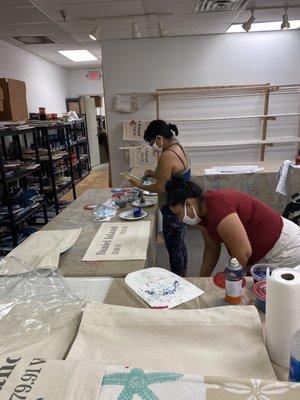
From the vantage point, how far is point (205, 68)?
4406 millimetres

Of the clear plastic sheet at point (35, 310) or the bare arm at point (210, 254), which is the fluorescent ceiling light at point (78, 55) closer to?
the bare arm at point (210, 254)

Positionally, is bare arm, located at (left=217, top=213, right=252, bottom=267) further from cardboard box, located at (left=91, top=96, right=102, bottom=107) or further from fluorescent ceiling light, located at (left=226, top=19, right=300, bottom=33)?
cardboard box, located at (left=91, top=96, right=102, bottom=107)

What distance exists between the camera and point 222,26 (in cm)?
396

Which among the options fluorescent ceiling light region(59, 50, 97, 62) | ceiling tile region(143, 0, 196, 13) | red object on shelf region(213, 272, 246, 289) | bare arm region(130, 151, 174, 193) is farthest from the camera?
fluorescent ceiling light region(59, 50, 97, 62)

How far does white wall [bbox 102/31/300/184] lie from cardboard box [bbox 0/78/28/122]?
3.96 ft

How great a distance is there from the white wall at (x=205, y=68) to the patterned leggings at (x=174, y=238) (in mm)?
2613

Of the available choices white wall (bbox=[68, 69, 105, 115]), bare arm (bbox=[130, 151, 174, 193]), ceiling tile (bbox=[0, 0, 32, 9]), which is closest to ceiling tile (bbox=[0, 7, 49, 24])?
ceiling tile (bbox=[0, 0, 32, 9])

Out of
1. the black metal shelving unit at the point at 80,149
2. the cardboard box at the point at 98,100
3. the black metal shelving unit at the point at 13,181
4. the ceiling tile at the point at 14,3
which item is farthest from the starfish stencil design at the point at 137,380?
the cardboard box at the point at 98,100

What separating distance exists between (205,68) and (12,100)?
8.47 feet

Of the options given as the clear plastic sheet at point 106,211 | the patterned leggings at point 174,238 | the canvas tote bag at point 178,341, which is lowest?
the patterned leggings at point 174,238

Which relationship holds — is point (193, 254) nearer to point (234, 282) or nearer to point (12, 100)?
point (234, 282)

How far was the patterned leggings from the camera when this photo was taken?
2312 mm

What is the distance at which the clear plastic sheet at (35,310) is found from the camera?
35.9 inches

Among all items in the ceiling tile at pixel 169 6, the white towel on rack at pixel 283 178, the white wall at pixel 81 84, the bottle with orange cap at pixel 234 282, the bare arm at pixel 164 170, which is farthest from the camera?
the white wall at pixel 81 84
